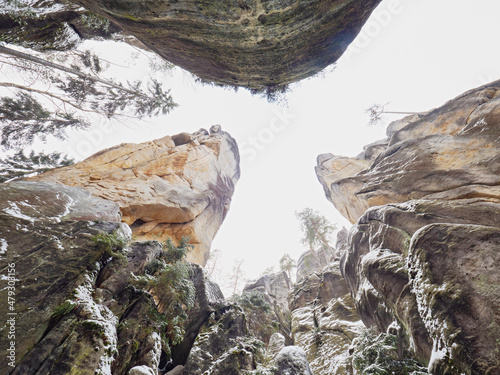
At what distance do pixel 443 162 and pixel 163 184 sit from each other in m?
18.3

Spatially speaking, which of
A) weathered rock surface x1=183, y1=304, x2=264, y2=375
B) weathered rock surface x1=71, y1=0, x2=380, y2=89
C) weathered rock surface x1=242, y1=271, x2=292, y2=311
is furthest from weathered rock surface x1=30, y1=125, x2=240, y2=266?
weathered rock surface x1=242, y1=271, x2=292, y2=311

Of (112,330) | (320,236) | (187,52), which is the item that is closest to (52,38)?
(187,52)

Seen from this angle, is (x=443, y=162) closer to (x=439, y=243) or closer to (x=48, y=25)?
(x=439, y=243)

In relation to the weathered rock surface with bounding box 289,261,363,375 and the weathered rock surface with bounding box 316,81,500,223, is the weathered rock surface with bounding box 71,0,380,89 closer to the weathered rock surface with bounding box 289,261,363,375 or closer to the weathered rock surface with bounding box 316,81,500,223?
the weathered rock surface with bounding box 316,81,500,223

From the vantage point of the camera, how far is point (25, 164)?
1242cm

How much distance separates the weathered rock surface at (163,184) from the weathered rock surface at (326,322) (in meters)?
8.87

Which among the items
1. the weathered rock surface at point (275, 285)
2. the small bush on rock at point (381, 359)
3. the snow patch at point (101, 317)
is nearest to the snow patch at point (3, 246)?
the snow patch at point (101, 317)

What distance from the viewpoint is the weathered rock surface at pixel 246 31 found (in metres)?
4.98

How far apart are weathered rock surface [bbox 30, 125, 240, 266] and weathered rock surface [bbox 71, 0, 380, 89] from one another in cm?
987

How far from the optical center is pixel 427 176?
37.4 ft

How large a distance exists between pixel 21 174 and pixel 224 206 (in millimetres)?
15599

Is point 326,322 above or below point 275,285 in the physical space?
below

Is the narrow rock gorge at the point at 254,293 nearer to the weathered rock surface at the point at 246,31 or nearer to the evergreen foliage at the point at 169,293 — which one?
the evergreen foliage at the point at 169,293

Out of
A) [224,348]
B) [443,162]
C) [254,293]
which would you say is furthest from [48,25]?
[443,162]
